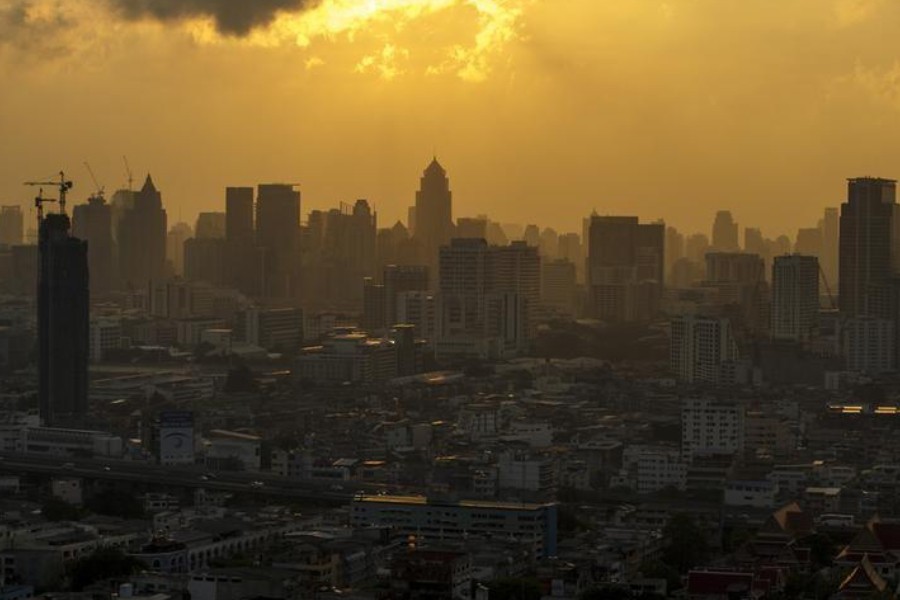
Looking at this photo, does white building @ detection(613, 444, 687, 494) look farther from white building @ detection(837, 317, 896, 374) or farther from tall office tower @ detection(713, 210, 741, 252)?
tall office tower @ detection(713, 210, 741, 252)

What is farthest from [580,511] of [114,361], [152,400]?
[114,361]

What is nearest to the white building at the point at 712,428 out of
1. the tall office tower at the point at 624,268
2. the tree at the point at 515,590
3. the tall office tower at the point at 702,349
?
the tree at the point at 515,590

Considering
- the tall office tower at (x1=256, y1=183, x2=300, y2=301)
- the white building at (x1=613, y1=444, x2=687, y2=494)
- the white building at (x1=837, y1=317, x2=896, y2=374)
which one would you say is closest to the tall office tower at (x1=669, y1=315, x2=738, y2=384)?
the white building at (x1=837, y1=317, x2=896, y2=374)

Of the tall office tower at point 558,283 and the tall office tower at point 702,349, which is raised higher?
the tall office tower at point 558,283

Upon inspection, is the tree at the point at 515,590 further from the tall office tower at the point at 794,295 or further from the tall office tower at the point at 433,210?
the tall office tower at the point at 433,210

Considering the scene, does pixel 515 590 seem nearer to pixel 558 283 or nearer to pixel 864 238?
pixel 864 238

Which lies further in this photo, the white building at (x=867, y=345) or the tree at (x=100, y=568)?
the white building at (x=867, y=345)

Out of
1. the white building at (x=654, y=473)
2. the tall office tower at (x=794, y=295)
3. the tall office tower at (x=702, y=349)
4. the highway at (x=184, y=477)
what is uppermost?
the tall office tower at (x=794, y=295)
